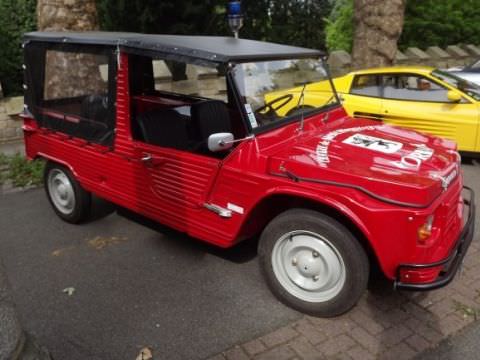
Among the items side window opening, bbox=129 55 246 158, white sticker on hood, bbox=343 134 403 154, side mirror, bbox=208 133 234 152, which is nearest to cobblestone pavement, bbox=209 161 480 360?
white sticker on hood, bbox=343 134 403 154

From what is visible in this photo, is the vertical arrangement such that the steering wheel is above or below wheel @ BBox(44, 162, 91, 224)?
above

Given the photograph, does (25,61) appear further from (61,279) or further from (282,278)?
(282,278)

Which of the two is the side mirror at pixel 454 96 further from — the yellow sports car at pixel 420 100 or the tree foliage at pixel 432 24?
the tree foliage at pixel 432 24

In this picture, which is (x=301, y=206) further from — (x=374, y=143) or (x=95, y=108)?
(x=95, y=108)

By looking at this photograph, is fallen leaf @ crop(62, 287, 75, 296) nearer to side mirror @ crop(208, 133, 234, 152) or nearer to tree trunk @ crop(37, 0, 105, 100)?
side mirror @ crop(208, 133, 234, 152)

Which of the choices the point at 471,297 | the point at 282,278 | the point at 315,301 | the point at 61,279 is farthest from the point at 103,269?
the point at 471,297

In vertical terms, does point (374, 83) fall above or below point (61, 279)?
above

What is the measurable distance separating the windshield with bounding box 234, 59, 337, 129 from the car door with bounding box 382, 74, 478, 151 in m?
2.92

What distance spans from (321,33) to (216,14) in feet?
13.1

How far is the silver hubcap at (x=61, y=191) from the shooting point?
15.1 feet

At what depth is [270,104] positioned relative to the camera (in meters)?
3.54

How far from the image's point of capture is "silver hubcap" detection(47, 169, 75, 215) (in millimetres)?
4594

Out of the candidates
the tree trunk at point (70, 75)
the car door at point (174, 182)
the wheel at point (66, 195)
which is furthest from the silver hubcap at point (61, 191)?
the car door at point (174, 182)

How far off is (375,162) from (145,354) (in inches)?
77.0
